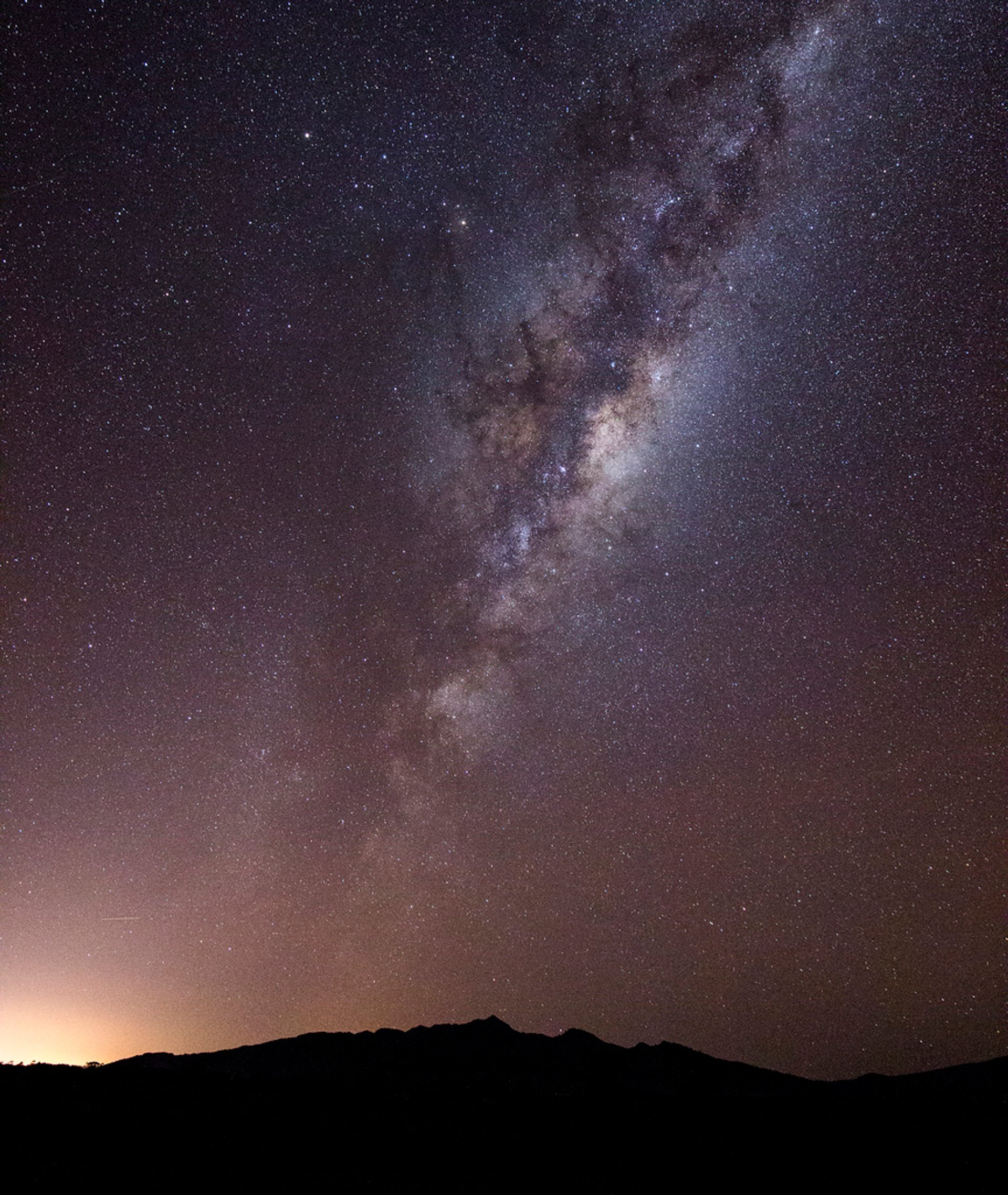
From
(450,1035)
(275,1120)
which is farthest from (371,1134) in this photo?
(450,1035)

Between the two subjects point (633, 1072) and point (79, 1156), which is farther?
point (633, 1072)

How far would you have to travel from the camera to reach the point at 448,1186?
12.7 meters

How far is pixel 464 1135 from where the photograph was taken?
15859mm

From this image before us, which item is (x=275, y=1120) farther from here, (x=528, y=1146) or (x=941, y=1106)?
(x=941, y=1106)

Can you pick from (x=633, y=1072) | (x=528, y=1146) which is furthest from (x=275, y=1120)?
(x=633, y=1072)

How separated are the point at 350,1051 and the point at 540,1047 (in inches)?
410

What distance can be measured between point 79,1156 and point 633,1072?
31.6 metres

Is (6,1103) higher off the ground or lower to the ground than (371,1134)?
higher

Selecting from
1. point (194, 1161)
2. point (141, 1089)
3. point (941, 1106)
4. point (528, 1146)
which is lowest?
point (941, 1106)

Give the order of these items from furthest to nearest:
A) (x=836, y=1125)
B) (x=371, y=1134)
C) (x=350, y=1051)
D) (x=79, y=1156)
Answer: (x=350, y=1051) < (x=836, y=1125) < (x=371, y=1134) < (x=79, y=1156)

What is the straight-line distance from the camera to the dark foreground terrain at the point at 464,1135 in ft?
39.1

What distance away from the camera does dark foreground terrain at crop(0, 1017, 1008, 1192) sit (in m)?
11.9

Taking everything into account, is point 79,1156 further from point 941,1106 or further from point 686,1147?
point 941,1106

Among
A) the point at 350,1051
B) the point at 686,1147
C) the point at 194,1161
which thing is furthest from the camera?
the point at 350,1051
